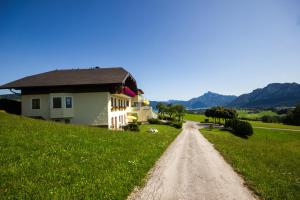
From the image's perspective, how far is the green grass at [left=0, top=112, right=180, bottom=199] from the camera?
8.58 metres

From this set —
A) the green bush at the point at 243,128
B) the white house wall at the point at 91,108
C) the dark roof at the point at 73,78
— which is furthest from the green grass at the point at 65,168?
the green bush at the point at 243,128

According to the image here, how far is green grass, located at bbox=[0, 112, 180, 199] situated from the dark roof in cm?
1717

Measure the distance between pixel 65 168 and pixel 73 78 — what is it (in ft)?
91.0

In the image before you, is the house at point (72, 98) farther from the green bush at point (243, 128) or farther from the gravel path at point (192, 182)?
the green bush at point (243, 128)

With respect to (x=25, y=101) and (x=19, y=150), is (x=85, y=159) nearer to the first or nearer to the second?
(x=19, y=150)

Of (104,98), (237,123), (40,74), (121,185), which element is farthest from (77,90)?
(237,123)

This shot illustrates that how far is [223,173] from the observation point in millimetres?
12922

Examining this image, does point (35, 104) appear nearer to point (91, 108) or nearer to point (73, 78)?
point (73, 78)

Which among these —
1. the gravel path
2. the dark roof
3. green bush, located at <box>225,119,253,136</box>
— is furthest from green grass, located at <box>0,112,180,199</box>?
green bush, located at <box>225,119,253,136</box>

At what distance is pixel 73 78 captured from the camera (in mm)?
36562

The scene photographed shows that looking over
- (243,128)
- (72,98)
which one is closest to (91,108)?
(72,98)

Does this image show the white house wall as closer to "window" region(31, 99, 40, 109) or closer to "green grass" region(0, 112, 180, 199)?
"window" region(31, 99, 40, 109)

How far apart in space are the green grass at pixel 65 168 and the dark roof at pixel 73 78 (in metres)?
17.2

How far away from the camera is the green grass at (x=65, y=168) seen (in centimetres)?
858
